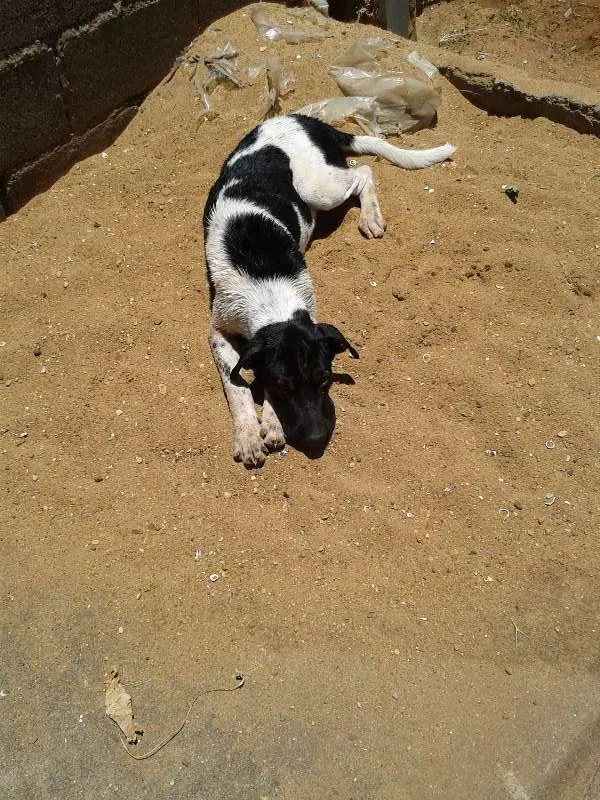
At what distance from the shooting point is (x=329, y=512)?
3236mm

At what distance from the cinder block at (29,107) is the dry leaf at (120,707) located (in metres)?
3.72

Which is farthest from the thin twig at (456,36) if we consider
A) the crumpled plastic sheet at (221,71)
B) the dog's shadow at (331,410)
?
the dog's shadow at (331,410)

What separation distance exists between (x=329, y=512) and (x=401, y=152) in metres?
3.19

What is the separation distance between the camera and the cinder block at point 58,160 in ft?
15.3

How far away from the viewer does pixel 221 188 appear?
4.24m

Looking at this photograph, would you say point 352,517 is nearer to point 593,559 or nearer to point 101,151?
point 593,559

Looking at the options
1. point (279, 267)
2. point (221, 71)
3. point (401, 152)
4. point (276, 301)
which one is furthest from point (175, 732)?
point (221, 71)

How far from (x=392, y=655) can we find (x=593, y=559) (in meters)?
1.17

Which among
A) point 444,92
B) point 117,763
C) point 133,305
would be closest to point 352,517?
point 117,763

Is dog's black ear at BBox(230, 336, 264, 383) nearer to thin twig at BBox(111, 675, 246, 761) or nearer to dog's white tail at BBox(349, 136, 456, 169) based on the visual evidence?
thin twig at BBox(111, 675, 246, 761)

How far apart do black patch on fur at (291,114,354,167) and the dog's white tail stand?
22cm

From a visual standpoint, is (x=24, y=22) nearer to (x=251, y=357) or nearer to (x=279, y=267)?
(x=279, y=267)

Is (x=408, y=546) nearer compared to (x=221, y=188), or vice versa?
(x=408, y=546)

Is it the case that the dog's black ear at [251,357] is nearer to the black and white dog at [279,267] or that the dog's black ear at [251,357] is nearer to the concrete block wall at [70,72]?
the black and white dog at [279,267]
